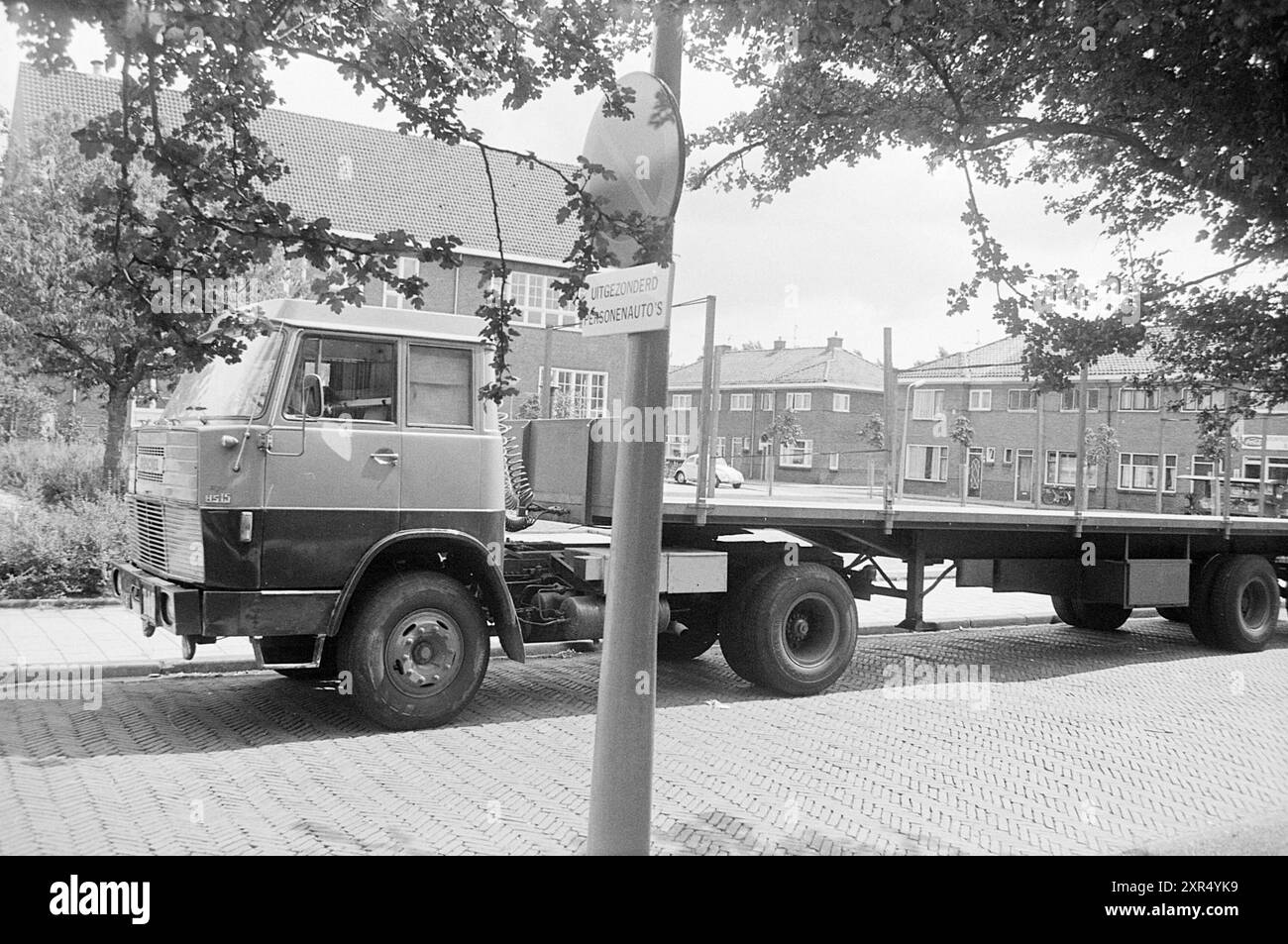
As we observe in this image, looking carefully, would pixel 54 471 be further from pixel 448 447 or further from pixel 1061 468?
pixel 1061 468

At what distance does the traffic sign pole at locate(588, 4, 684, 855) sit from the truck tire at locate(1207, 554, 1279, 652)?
1005cm

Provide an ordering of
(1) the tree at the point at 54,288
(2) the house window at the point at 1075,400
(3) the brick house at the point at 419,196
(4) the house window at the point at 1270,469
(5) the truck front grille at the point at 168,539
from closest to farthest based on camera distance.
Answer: (5) the truck front grille at the point at 168,539 → (2) the house window at the point at 1075,400 → (4) the house window at the point at 1270,469 → (1) the tree at the point at 54,288 → (3) the brick house at the point at 419,196

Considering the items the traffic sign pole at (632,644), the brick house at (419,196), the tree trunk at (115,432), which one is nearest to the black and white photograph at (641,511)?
the traffic sign pole at (632,644)

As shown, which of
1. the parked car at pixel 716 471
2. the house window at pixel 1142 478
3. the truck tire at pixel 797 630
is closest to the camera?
the parked car at pixel 716 471

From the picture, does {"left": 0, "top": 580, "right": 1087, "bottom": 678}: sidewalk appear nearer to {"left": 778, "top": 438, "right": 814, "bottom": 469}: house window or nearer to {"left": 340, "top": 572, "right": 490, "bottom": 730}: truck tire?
{"left": 340, "top": 572, "right": 490, "bottom": 730}: truck tire

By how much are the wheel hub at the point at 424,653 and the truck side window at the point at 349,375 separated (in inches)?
52.7

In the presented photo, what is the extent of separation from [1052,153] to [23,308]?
13.6 metres

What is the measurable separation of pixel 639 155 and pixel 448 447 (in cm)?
354

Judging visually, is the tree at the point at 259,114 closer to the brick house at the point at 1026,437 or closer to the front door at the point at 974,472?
the brick house at the point at 1026,437

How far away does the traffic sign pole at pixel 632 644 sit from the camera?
3.80 metres

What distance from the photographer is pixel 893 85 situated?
8203 mm

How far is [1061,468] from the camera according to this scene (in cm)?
1061
